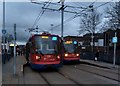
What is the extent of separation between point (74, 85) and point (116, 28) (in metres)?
33.7

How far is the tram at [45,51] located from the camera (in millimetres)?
23297

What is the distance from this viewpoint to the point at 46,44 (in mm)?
23750

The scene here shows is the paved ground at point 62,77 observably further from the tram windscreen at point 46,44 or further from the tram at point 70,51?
the tram at point 70,51

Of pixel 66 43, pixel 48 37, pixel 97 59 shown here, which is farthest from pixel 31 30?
pixel 48 37

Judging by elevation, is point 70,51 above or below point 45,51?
below

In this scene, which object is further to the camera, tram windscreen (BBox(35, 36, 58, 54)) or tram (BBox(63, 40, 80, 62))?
tram (BBox(63, 40, 80, 62))

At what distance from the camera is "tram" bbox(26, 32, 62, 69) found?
2330cm

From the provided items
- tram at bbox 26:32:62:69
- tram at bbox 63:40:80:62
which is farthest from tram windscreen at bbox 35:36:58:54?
tram at bbox 63:40:80:62

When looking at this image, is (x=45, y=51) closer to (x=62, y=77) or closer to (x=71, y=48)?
(x=62, y=77)

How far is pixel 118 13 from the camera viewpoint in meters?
47.5

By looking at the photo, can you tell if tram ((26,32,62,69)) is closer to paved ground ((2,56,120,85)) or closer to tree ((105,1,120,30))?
paved ground ((2,56,120,85))

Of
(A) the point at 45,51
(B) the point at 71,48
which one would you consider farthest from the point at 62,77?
(B) the point at 71,48

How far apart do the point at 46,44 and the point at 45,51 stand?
63 centimetres

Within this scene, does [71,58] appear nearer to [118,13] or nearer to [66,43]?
[66,43]
